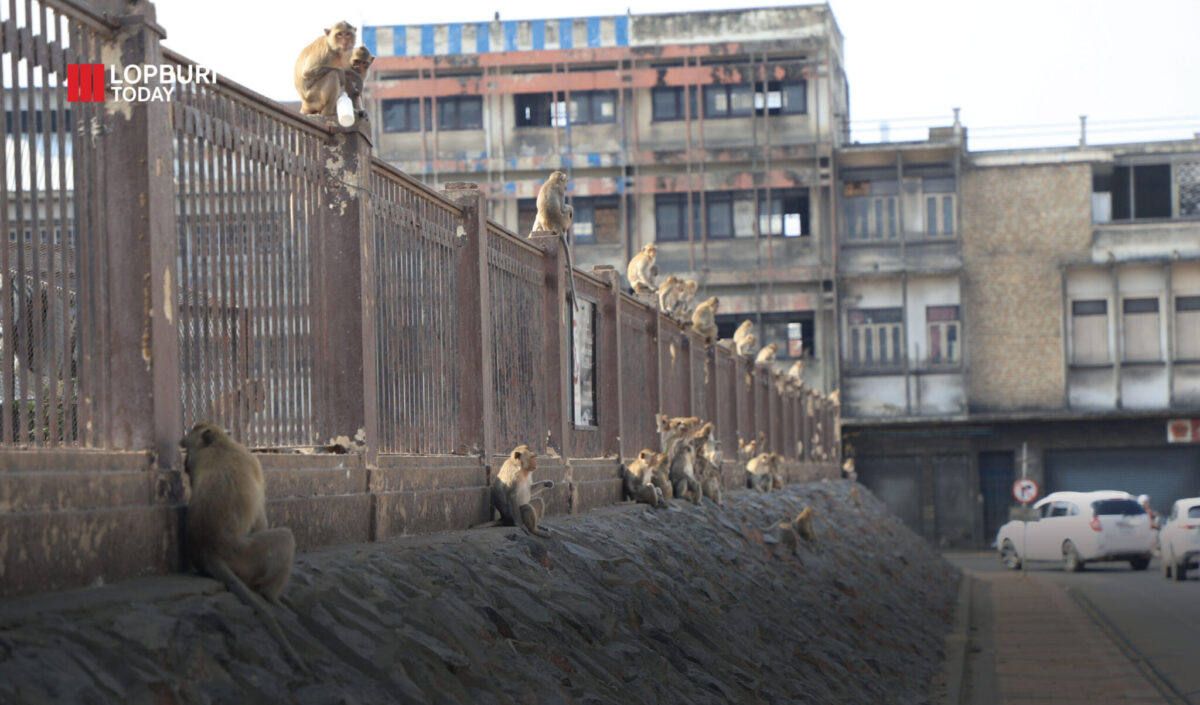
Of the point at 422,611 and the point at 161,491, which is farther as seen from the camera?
the point at 422,611

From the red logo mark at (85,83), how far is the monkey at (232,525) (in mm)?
1322

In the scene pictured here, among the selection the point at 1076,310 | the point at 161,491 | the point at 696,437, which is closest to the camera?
the point at 161,491

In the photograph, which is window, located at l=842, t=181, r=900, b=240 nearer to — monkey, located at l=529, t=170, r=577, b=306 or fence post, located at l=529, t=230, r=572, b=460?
monkey, located at l=529, t=170, r=577, b=306

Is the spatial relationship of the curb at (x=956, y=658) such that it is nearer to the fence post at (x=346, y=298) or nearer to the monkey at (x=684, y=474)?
the monkey at (x=684, y=474)

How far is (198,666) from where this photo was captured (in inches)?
181

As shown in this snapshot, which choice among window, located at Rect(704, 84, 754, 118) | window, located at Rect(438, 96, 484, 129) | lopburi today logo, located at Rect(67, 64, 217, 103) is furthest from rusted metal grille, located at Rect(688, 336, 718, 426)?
window, located at Rect(438, 96, 484, 129)

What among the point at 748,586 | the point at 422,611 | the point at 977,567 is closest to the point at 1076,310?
the point at 977,567

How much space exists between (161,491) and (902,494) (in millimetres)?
40670

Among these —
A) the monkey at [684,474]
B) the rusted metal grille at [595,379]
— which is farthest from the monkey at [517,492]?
the monkey at [684,474]

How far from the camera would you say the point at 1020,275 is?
43.8 m

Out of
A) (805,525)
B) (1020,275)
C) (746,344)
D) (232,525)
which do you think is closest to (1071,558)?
(1020,275)

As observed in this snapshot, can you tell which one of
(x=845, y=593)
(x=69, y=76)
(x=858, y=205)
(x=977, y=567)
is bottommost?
(x=977, y=567)

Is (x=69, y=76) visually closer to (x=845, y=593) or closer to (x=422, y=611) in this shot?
(x=422, y=611)

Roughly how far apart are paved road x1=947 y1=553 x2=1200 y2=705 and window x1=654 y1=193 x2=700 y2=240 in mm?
13676
